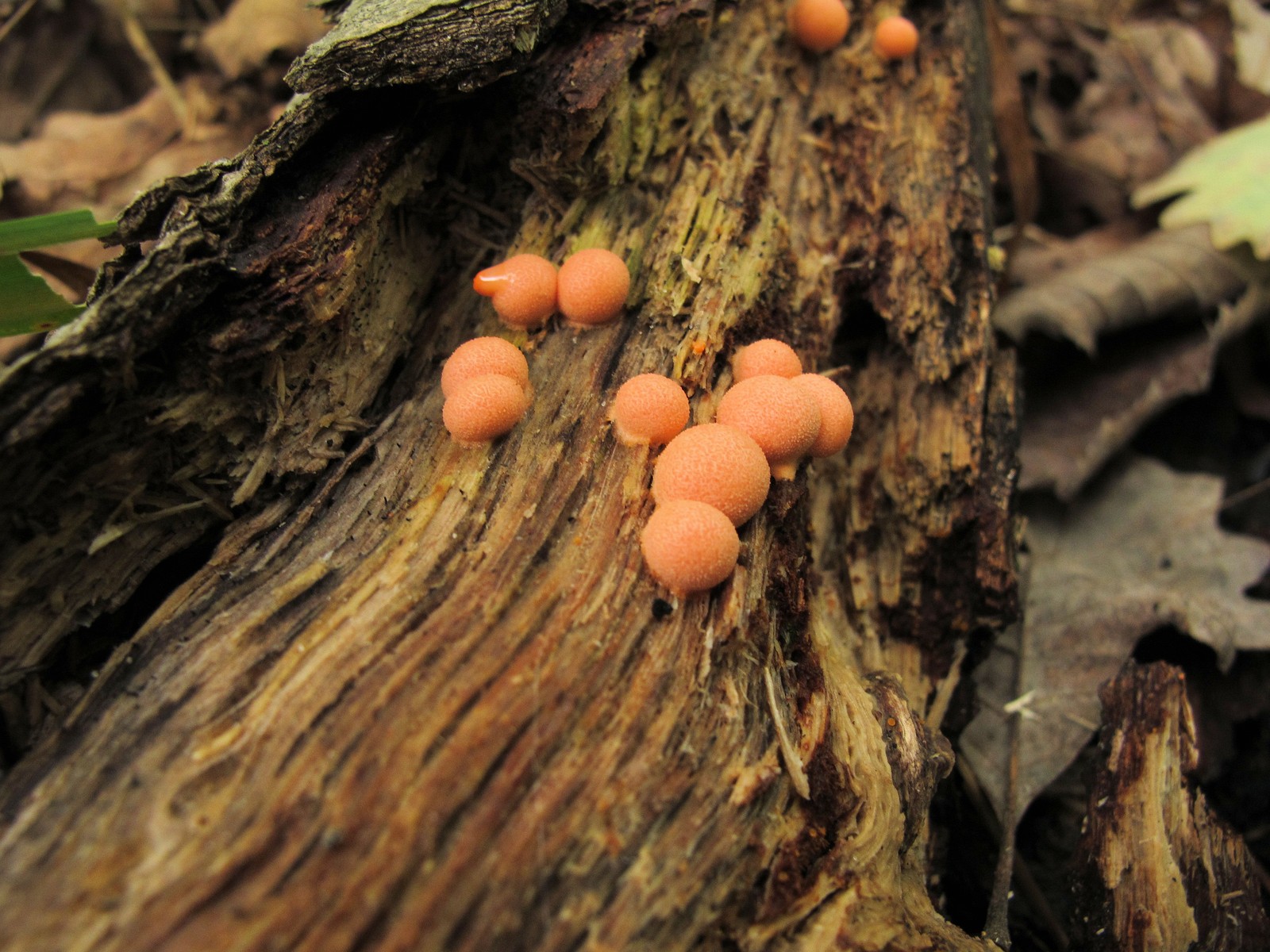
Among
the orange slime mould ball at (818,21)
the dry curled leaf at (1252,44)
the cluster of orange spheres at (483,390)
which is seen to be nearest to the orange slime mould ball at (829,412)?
the cluster of orange spheres at (483,390)

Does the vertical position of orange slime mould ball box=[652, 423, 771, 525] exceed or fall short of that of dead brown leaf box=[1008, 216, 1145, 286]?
it exceeds it

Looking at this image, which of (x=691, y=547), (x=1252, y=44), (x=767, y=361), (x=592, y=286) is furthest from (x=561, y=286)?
(x=1252, y=44)

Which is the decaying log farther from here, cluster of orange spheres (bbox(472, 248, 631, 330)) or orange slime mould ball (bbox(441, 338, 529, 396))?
orange slime mould ball (bbox(441, 338, 529, 396))

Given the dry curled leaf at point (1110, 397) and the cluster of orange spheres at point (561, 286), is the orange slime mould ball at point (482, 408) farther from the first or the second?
the dry curled leaf at point (1110, 397)

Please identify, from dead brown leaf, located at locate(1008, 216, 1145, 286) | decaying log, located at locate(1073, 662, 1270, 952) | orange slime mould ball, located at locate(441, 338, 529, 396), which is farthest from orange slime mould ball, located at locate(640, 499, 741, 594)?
dead brown leaf, located at locate(1008, 216, 1145, 286)

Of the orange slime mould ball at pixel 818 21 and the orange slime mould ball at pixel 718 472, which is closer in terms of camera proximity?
the orange slime mould ball at pixel 718 472

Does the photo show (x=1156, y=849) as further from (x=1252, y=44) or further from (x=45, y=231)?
(x=1252, y=44)
